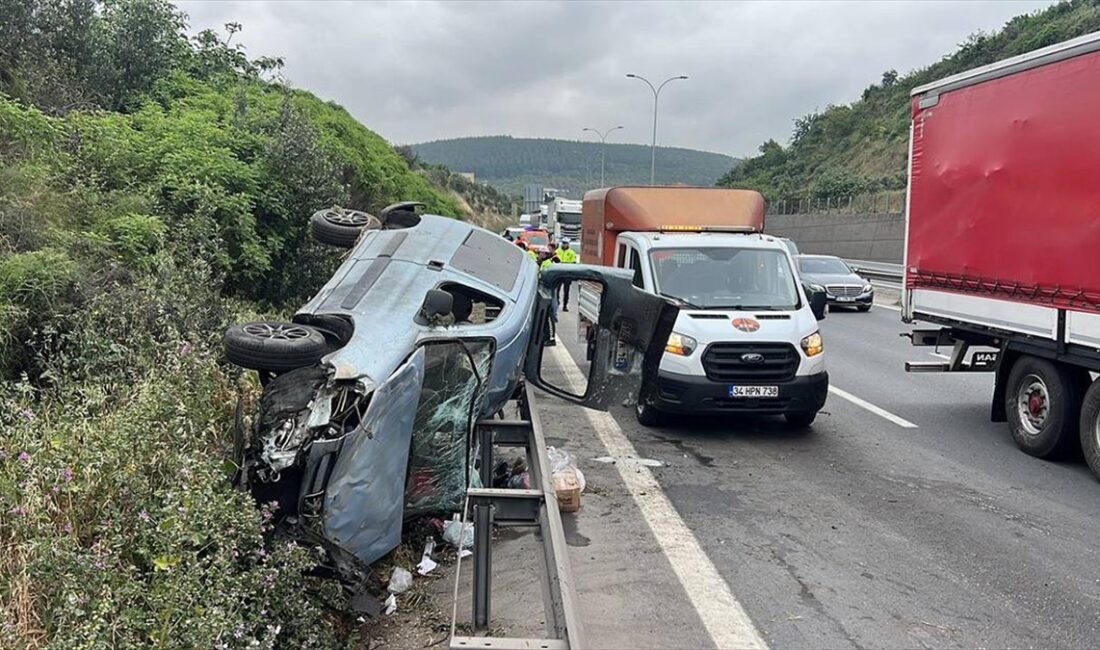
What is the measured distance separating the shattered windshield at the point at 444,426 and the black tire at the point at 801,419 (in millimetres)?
4781

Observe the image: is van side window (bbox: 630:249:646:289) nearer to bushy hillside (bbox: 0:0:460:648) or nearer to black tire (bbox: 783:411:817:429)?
black tire (bbox: 783:411:817:429)

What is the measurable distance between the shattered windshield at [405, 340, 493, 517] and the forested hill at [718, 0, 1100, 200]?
52990 millimetres

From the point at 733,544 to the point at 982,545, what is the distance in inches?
64.1

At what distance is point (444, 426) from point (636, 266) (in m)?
5.43

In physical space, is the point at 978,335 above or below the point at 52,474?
above

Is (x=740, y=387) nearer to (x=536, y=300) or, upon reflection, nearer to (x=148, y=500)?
(x=536, y=300)

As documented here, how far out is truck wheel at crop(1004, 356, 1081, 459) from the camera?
24.8ft

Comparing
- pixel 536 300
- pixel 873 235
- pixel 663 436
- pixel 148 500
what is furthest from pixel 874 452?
pixel 873 235

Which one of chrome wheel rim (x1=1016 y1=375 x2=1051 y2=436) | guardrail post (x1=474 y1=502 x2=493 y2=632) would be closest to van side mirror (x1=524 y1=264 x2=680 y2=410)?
guardrail post (x1=474 y1=502 x2=493 y2=632)

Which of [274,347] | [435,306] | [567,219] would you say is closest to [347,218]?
[435,306]

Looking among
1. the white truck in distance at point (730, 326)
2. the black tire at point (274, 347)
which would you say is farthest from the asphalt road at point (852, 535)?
the black tire at point (274, 347)

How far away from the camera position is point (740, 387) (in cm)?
834

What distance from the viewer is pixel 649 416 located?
9.00m

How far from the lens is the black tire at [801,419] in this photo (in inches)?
346
